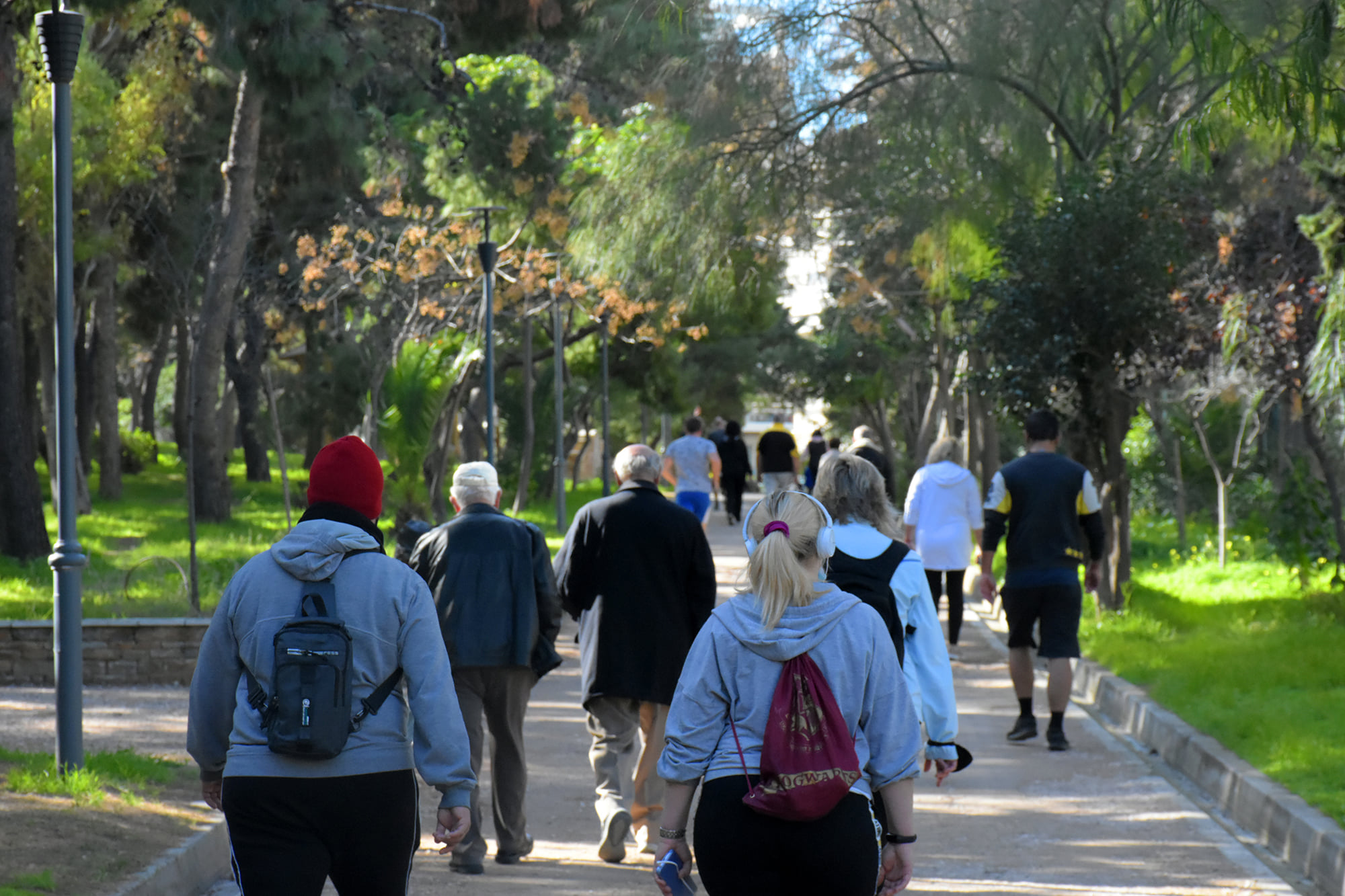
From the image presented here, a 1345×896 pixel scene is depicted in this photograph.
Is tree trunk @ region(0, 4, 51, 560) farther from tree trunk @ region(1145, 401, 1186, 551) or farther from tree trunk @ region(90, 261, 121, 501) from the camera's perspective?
tree trunk @ region(1145, 401, 1186, 551)

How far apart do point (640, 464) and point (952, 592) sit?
223 inches

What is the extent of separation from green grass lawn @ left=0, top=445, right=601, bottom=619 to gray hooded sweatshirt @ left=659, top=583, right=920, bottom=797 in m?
4.90

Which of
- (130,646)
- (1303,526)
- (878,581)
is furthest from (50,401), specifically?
(878,581)

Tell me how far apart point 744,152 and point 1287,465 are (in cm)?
1073

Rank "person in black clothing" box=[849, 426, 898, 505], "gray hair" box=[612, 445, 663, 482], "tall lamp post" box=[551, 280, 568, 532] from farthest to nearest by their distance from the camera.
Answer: "tall lamp post" box=[551, 280, 568, 532]
"person in black clothing" box=[849, 426, 898, 505]
"gray hair" box=[612, 445, 663, 482]

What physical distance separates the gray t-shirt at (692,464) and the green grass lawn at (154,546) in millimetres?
3789

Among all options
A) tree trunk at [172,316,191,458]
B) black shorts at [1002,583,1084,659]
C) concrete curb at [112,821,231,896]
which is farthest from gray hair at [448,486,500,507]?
tree trunk at [172,316,191,458]

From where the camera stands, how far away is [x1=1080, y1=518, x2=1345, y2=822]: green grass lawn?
302 inches

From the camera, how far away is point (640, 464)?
6801 mm

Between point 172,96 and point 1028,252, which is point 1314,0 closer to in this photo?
point 1028,252

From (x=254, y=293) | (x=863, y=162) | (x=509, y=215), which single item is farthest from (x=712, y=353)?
(x=863, y=162)

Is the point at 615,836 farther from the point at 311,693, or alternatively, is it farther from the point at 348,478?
the point at 311,693

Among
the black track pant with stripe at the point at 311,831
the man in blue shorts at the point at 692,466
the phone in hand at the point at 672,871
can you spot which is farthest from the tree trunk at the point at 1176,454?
the black track pant with stripe at the point at 311,831

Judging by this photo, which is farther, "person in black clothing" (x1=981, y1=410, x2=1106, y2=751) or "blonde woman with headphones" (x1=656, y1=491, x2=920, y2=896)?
"person in black clothing" (x1=981, y1=410, x2=1106, y2=751)
